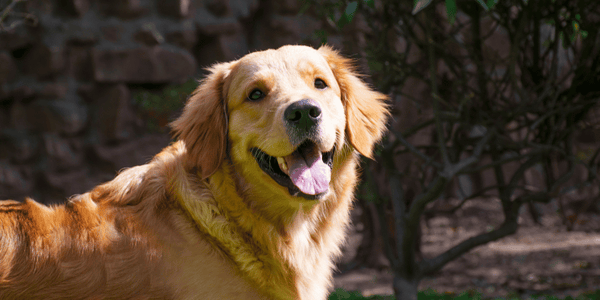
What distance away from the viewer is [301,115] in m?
2.31

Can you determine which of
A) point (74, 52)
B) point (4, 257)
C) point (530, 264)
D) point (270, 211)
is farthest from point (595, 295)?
point (74, 52)

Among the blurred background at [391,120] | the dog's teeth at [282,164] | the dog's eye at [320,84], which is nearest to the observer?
the dog's teeth at [282,164]

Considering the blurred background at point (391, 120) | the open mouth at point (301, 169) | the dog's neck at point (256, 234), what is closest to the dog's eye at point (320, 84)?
the open mouth at point (301, 169)

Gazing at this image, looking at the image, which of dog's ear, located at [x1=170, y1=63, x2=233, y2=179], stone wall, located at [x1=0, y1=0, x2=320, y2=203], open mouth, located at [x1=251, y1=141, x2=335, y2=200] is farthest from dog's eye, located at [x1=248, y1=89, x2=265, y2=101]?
stone wall, located at [x1=0, y1=0, x2=320, y2=203]

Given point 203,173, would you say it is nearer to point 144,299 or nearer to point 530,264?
point 144,299

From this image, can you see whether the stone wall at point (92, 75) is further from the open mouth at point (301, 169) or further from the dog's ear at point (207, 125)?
the open mouth at point (301, 169)

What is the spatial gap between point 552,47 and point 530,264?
110 inches

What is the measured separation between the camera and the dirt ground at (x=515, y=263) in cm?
482

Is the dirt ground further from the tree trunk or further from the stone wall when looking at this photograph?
the stone wall

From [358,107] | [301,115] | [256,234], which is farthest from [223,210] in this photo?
[358,107]

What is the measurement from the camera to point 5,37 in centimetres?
Answer: 579

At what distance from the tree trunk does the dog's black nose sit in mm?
2190

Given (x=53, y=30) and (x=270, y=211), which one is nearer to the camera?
(x=270, y=211)

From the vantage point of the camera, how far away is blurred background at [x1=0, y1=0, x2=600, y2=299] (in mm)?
3953
